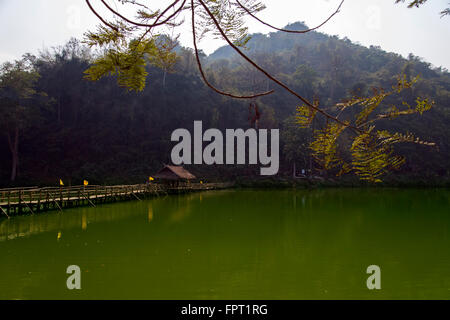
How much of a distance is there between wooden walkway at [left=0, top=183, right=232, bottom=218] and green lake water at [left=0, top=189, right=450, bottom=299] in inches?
55.8

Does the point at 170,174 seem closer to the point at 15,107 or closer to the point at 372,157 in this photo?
the point at 15,107

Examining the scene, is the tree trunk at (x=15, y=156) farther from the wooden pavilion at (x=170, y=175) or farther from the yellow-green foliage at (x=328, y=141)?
the yellow-green foliage at (x=328, y=141)

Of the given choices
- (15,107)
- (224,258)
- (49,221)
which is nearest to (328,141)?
(224,258)

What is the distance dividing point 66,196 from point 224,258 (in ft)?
39.1

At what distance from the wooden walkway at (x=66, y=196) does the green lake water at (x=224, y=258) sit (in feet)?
4.65

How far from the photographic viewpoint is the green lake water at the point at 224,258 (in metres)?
4.93

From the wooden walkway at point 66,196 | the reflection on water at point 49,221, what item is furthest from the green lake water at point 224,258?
the wooden walkway at point 66,196

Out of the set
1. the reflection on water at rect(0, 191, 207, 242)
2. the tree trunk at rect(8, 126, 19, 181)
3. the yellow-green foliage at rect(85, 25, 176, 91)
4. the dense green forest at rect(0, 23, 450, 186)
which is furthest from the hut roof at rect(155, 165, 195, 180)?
the yellow-green foliage at rect(85, 25, 176, 91)

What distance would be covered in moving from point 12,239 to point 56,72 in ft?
138

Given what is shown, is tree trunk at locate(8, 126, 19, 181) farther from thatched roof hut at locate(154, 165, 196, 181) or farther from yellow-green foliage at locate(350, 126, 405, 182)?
yellow-green foliage at locate(350, 126, 405, 182)

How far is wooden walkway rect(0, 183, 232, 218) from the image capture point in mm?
12930

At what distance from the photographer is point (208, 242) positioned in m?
8.23

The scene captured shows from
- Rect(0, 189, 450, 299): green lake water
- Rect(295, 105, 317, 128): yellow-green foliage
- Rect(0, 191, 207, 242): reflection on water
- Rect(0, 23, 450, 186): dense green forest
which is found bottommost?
Rect(0, 191, 207, 242): reflection on water

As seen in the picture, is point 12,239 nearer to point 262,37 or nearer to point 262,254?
point 262,254
